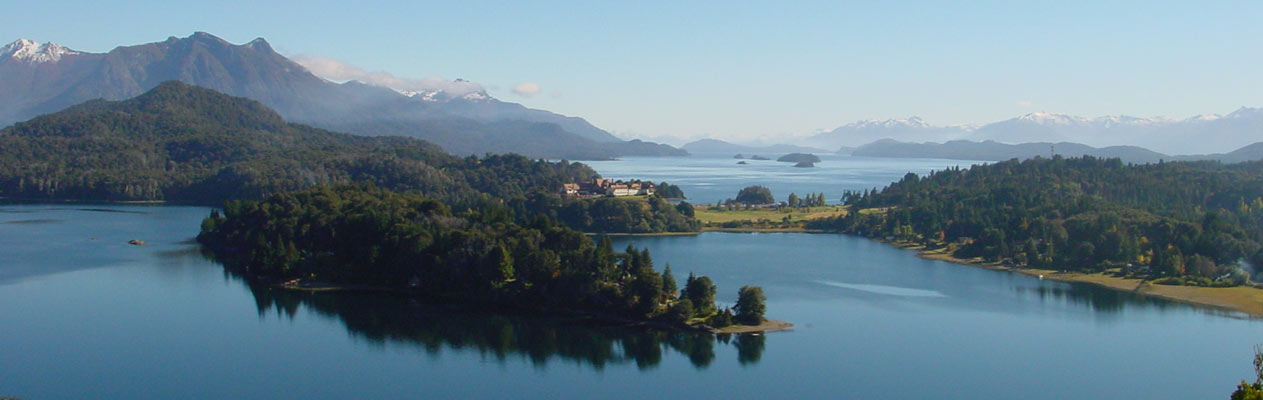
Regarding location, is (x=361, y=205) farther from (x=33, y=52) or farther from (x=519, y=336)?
(x=33, y=52)

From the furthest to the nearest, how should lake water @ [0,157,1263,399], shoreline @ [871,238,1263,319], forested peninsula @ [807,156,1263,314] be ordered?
forested peninsula @ [807,156,1263,314], shoreline @ [871,238,1263,319], lake water @ [0,157,1263,399]

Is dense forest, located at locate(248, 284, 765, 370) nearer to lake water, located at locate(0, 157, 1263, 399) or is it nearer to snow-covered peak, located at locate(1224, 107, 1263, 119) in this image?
lake water, located at locate(0, 157, 1263, 399)

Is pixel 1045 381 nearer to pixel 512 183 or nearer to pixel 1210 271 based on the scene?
pixel 1210 271

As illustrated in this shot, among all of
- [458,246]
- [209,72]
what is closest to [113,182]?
[458,246]

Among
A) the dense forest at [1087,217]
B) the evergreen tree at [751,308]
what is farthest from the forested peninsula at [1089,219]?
the evergreen tree at [751,308]

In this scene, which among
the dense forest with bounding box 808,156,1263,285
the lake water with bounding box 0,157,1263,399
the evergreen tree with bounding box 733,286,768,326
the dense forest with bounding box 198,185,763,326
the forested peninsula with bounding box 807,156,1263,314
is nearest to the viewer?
the lake water with bounding box 0,157,1263,399

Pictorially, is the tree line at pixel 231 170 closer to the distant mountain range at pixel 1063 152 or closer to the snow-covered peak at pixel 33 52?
the distant mountain range at pixel 1063 152

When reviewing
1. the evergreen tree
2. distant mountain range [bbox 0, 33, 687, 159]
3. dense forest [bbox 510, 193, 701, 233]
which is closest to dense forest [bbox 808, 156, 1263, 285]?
dense forest [bbox 510, 193, 701, 233]
